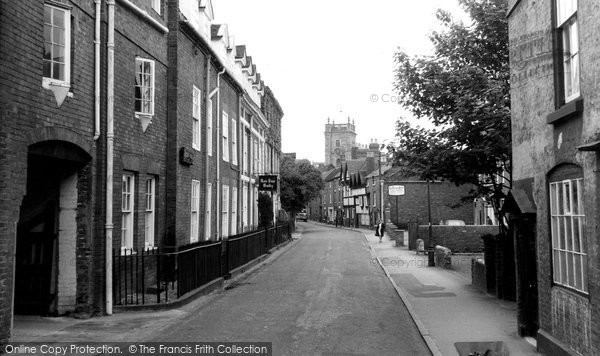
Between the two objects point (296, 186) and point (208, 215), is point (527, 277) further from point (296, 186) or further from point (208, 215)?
point (296, 186)

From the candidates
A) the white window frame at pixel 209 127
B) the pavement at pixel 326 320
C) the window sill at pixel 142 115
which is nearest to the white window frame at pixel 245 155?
the white window frame at pixel 209 127

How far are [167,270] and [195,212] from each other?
16.3 feet

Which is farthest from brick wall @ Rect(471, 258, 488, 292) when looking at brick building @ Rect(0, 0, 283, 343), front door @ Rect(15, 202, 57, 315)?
front door @ Rect(15, 202, 57, 315)

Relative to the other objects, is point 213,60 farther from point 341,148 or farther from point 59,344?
point 341,148

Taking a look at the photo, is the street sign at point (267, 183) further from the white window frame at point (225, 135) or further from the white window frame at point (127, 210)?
the white window frame at point (127, 210)

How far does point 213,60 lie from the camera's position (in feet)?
62.6

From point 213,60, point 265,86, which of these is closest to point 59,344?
point 213,60

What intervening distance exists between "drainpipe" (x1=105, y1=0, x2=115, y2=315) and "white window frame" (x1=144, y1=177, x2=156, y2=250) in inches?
114

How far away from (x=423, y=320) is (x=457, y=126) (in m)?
5.25

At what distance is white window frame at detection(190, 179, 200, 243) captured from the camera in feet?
55.3

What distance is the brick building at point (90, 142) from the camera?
7.90 metres

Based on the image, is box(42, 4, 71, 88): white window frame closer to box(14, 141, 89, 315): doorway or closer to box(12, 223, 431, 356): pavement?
box(14, 141, 89, 315): doorway

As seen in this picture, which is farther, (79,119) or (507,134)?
(507,134)

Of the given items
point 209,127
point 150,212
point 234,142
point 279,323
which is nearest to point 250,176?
point 234,142
